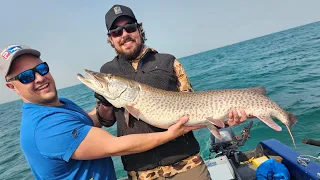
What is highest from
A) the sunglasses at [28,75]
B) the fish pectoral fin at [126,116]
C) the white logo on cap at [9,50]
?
the white logo on cap at [9,50]

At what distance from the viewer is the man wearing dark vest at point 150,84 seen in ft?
10.2

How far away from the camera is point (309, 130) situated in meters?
8.93

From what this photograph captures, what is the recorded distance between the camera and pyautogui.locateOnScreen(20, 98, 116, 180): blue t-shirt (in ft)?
7.57

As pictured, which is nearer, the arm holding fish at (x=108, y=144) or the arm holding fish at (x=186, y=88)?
the arm holding fish at (x=108, y=144)

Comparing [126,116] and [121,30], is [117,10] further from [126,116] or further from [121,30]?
[126,116]

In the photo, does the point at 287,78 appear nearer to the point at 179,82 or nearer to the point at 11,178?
the point at 179,82

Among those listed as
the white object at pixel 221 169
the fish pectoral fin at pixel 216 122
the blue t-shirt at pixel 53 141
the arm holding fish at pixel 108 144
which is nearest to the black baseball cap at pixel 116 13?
the blue t-shirt at pixel 53 141

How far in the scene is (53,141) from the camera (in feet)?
7.54

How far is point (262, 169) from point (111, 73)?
313 cm

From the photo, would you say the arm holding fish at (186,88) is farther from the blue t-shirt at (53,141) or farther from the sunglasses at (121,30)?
the blue t-shirt at (53,141)

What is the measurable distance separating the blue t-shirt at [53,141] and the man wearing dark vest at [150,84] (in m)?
0.75

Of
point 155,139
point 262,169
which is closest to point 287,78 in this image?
point 262,169

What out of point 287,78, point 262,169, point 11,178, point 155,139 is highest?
point 155,139

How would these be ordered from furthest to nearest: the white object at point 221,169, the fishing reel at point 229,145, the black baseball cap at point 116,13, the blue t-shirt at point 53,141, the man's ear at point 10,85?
the fishing reel at point 229,145 < the white object at point 221,169 < the black baseball cap at point 116,13 < the man's ear at point 10,85 < the blue t-shirt at point 53,141
